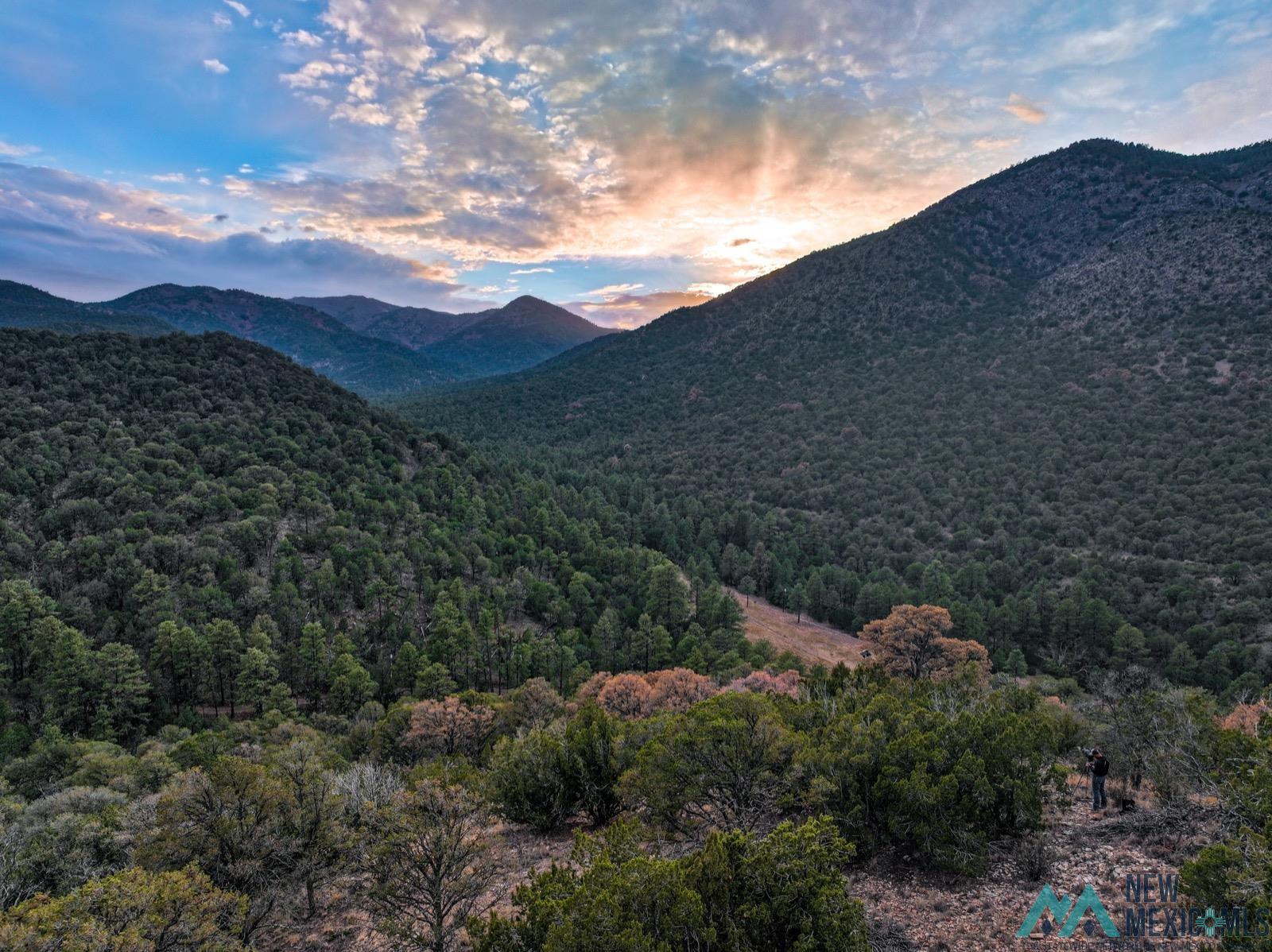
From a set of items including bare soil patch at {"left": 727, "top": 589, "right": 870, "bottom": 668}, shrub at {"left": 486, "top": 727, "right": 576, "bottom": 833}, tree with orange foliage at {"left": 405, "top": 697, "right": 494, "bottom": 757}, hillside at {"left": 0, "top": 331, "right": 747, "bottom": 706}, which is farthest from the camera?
bare soil patch at {"left": 727, "top": 589, "right": 870, "bottom": 668}

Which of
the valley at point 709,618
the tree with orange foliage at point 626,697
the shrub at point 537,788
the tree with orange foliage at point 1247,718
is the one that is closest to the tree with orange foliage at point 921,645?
the valley at point 709,618

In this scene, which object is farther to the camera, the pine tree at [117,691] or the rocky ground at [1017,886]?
the pine tree at [117,691]

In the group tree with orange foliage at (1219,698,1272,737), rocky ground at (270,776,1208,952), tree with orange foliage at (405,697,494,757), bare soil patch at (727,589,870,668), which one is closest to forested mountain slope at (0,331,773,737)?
bare soil patch at (727,589,870,668)

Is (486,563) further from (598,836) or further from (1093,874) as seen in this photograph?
(1093,874)

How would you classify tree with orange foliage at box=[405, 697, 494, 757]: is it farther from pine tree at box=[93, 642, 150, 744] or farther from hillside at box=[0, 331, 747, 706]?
pine tree at box=[93, 642, 150, 744]

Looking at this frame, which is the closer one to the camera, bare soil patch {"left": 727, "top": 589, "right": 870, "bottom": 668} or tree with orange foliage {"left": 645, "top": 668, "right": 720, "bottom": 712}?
tree with orange foliage {"left": 645, "top": 668, "right": 720, "bottom": 712}

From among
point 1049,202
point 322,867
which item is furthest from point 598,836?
point 1049,202

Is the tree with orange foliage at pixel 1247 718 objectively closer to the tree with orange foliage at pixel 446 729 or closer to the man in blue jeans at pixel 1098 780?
the man in blue jeans at pixel 1098 780
